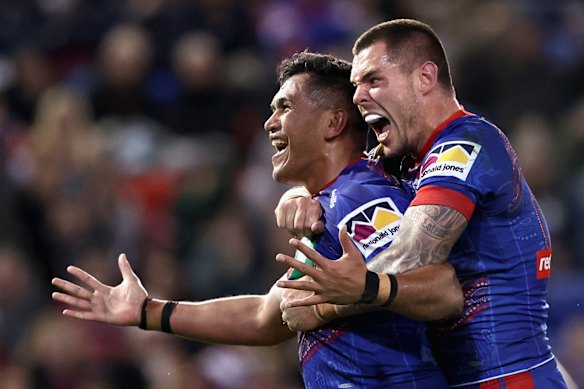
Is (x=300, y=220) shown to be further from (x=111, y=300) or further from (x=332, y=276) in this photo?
(x=111, y=300)

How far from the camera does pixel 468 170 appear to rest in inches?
183

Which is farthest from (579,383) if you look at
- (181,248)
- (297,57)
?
(297,57)

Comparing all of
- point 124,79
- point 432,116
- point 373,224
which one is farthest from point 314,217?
point 124,79

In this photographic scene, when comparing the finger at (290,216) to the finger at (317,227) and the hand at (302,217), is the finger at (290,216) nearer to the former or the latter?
the hand at (302,217)

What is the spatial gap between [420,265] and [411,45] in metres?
1.03

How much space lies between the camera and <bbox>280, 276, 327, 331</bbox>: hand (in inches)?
194

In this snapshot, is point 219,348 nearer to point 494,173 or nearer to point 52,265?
point 52,265

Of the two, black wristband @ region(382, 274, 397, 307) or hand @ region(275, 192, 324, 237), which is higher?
hand @ region(275, 192, 324, 237)

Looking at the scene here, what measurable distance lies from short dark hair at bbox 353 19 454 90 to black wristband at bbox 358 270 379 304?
1.05 metres

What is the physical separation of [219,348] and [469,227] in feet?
16.3

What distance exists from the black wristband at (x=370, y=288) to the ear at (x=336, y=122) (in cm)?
111

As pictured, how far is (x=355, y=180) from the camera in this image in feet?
16.7

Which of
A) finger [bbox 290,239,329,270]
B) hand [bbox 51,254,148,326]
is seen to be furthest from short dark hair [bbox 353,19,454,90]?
hand [bbox 51,254,148,326]

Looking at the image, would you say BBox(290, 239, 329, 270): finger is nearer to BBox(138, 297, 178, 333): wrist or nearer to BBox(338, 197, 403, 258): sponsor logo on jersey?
BBox(338, 197, 403, 258): sponsor logo on jersey
